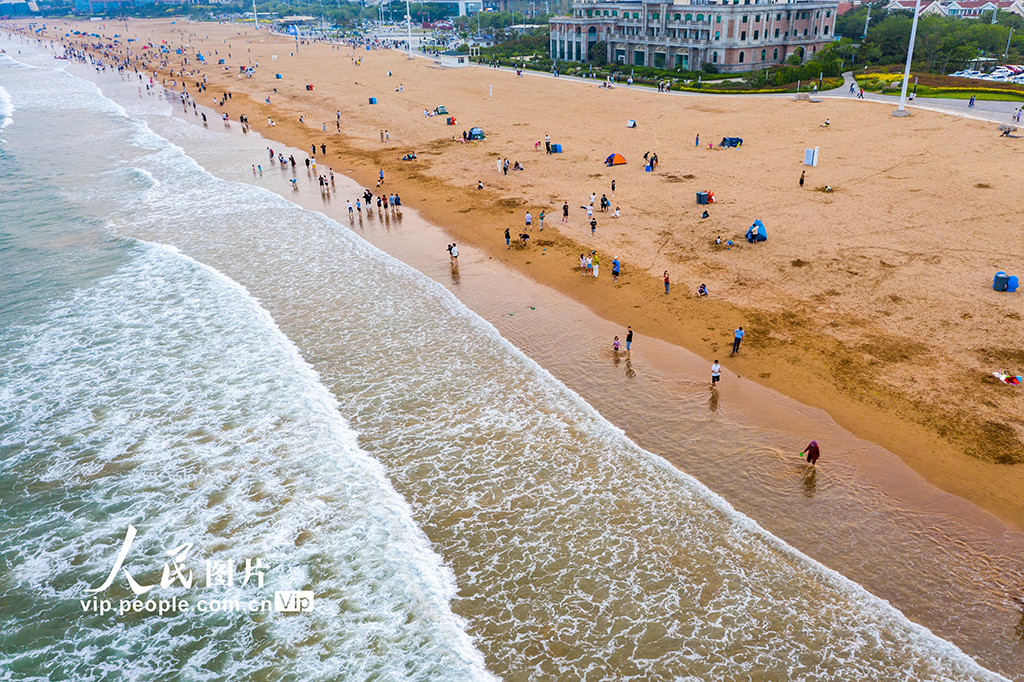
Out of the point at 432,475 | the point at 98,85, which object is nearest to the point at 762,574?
the point at 432,475

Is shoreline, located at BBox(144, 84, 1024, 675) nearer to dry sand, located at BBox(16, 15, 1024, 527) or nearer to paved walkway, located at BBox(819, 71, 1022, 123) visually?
dry sand, located at BBox(16, 15, 1024, 527)

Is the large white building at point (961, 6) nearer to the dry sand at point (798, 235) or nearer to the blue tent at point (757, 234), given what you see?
the dry sand at point (798, 235)

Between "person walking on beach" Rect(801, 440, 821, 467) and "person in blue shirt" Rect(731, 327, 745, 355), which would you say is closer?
"person walking on beach" Rect(801, 440, 821, 467)

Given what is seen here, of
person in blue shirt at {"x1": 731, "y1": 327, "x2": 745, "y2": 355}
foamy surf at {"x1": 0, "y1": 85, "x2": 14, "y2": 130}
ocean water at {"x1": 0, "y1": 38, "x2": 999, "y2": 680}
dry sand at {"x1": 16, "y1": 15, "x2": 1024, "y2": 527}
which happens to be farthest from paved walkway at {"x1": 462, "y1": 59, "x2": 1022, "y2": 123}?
foamy surf at {"x1": 0, "y1": 85, "x2": 14, "y2": 130}

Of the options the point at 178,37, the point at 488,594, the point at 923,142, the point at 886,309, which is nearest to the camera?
the point at 488,594

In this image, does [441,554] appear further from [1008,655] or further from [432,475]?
[1008,655]

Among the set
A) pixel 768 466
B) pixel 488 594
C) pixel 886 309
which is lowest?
pixel 488 594
